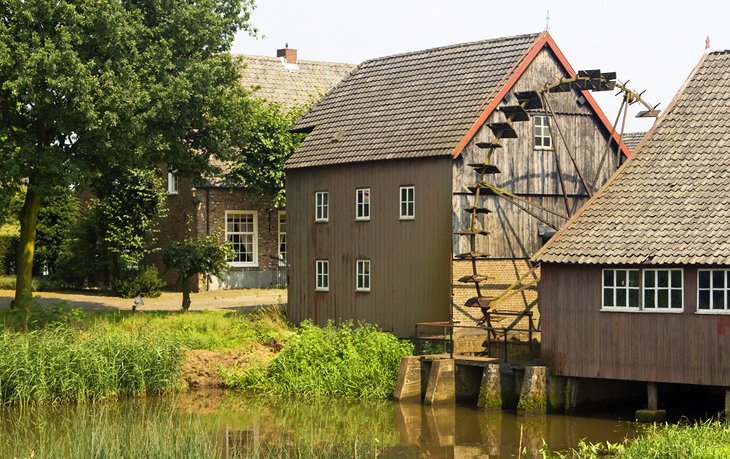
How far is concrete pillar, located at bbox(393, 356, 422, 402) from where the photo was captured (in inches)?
1105

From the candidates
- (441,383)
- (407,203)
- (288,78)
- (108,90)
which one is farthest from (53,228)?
(441,383)

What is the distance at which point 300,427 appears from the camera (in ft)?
82.6

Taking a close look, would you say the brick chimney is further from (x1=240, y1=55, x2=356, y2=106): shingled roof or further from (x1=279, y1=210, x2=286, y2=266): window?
(x1=279, y1=210, x2=286, y2=266): window

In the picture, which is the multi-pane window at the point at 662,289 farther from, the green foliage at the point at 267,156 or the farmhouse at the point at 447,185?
the green foliage at the point at 267,156

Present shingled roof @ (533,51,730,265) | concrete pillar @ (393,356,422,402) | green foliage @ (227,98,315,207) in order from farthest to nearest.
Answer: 1. green foliage @ (227,98,315,207)
2. concrete pillar @ (393,356,422,402)
3. shingled roof @ (533,51,730,265)

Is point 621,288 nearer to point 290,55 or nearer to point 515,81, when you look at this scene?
point 515,81

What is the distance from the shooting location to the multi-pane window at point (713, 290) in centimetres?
2392

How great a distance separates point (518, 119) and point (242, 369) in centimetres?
915

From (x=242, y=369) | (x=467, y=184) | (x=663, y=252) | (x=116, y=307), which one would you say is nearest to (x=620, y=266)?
(x=663, y=252)

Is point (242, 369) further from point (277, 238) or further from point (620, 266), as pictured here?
point (277, 238)

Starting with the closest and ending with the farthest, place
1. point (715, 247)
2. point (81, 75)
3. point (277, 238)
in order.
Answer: point (715, 247), point (81, 75), point (277, 238)

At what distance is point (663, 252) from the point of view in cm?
2444

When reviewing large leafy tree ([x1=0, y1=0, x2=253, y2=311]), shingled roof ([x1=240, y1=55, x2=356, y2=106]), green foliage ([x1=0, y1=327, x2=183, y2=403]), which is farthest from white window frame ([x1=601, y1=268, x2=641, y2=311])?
shingled roof ([x1=240, y1=55, x2=356, y2=106])

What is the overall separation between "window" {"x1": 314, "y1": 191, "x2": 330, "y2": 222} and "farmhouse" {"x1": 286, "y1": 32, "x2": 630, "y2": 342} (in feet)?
0.16
